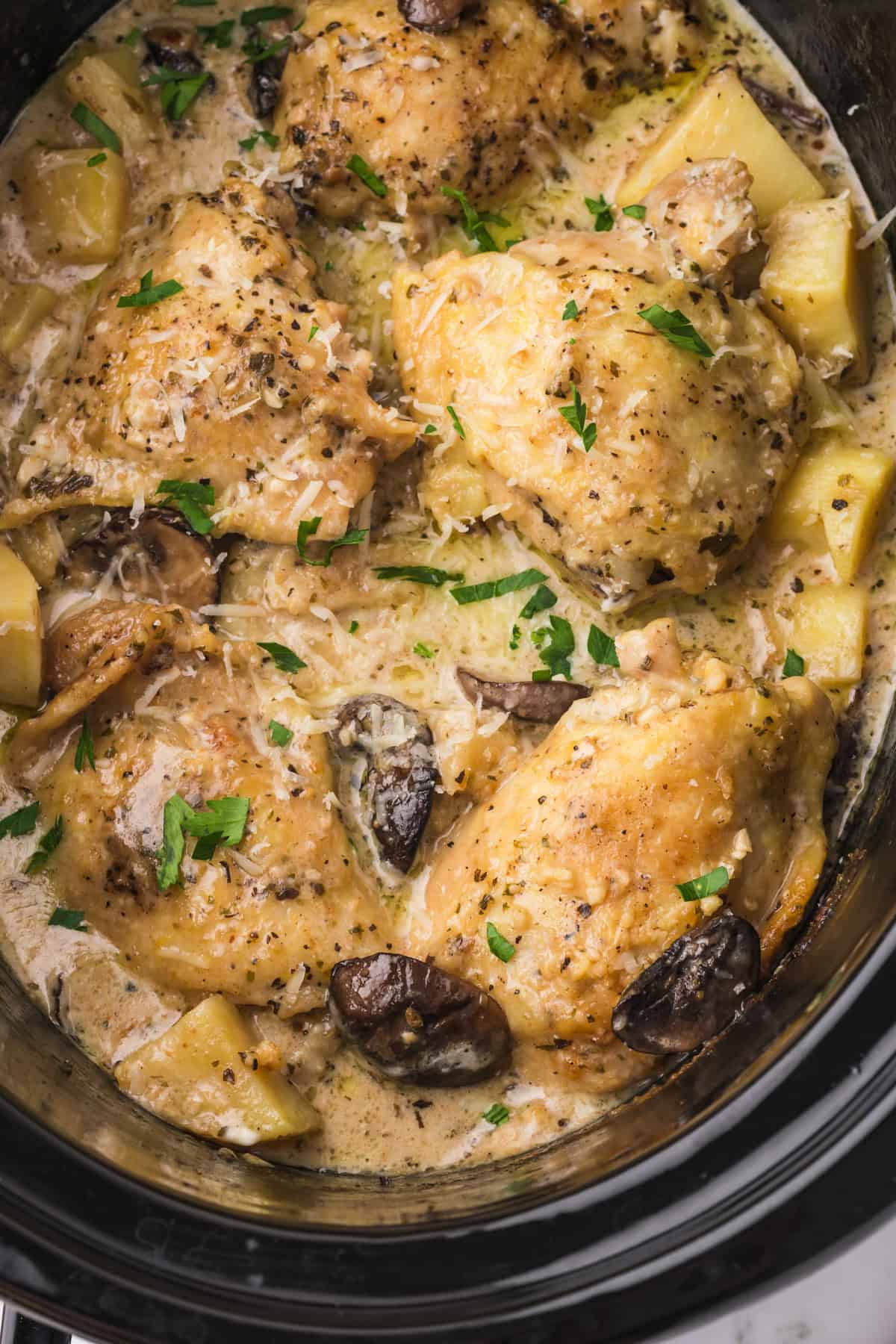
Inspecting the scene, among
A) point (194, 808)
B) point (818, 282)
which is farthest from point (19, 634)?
point (818, 282)

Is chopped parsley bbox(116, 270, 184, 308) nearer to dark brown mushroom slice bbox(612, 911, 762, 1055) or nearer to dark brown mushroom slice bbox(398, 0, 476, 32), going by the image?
dark brown mushroom slice bbox(398, 0, 476, 32)

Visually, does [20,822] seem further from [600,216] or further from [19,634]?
[600,216]

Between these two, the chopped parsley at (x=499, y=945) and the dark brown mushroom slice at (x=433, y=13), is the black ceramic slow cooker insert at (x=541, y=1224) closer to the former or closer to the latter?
the chopped parsley at (x=499, y=945)

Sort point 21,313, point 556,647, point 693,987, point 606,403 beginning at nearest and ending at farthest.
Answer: point 693,987 < point 606,403 < point 556,647 < point 21,313

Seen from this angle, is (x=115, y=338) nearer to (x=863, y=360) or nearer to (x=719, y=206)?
(x=719, y=206)

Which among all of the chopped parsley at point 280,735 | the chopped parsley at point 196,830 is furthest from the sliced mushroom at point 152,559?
the chopped parsley at point 196,830

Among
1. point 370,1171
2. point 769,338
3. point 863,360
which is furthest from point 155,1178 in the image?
point 863,360
